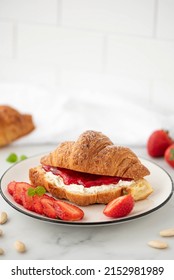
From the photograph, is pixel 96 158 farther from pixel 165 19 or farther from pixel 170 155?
pixel 165 19

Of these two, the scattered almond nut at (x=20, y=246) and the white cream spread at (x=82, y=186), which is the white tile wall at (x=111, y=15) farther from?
the scattered almond nut at (x=20, y=246)

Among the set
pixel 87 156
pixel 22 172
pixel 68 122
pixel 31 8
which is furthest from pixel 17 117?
pixel 31 8

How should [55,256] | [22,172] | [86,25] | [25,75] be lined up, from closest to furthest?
1. [55,256]
2. [22,172]
3. [86,25]
4. [25,75]

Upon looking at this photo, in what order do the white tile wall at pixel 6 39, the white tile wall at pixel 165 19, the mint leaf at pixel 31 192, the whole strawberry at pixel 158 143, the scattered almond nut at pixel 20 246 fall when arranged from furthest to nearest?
the white tile wall at pixel 6 39
the white tile wall at pixel 165 19
the whole strawberry at pixel 158 143
the mint leaf at pixel 31 192
the scattered almond nut at pixel 20 246

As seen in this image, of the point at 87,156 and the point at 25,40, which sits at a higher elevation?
the point at 25,40

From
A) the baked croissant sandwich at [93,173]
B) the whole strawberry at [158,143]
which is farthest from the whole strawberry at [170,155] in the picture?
the baked croissant sandwich at [93,173]

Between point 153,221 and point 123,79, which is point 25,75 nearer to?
point 123,79
